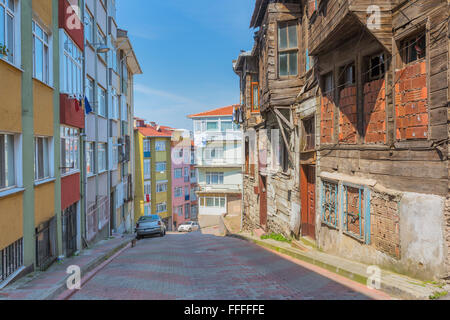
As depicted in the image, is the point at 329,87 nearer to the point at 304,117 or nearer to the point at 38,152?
the point at 304,117

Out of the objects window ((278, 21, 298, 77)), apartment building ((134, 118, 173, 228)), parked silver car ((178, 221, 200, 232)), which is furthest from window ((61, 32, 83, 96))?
parked silver car ((178, 221, 200, 232))

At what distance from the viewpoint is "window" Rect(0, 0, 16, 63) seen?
7.24 metres

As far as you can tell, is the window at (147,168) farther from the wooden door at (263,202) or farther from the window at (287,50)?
the window at (287,50)

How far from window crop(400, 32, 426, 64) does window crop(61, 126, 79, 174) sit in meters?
9.80

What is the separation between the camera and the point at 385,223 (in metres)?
7.61

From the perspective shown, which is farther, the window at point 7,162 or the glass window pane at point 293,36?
the glass window pane at point 293,36

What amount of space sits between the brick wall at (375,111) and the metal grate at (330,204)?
2.07m

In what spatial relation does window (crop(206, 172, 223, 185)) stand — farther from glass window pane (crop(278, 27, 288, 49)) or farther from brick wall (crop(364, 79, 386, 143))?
brick wall (crop(364, 79, 386, 143))

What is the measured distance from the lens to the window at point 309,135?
12591 millimetres

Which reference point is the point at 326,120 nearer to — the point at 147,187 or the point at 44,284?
the point at 44,284

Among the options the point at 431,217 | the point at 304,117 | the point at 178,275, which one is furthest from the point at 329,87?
the point at 178,275

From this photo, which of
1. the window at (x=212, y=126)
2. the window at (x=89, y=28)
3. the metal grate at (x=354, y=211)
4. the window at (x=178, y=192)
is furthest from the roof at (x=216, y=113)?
the metal grate at (x=354, y=211)

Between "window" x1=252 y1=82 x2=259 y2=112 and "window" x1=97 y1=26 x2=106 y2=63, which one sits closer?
"window" x1=97 y1=26 x2=106 y2=63

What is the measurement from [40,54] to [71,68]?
306 centimetres
